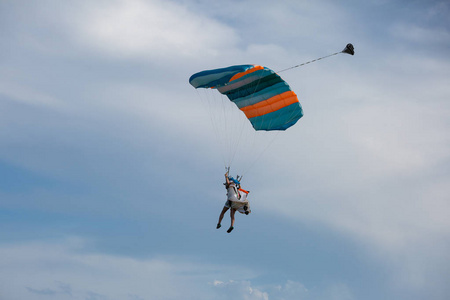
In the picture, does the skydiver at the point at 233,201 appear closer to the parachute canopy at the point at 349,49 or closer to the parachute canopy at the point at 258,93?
the parachute canopy at the point at 258,93

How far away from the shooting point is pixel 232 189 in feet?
83.7

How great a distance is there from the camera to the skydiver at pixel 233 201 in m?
25.5

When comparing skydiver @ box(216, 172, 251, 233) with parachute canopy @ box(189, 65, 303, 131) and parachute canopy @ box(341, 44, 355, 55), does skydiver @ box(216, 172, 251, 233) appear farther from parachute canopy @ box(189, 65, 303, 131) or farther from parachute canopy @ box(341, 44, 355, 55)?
parachute canopy @ box(341, 44, 355, 55)

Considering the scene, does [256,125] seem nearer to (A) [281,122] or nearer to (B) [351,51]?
(A) [281,122]

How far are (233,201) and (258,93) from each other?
5.66 m

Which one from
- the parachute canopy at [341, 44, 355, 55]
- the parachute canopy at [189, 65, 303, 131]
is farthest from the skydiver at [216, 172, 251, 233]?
the parachute canopy at [341, 44, 355, 55]

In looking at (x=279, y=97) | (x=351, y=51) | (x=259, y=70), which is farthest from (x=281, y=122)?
(x=351, y=51)

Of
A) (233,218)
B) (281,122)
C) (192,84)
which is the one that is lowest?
(233,218)

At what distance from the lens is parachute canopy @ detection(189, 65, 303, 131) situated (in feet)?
88.4

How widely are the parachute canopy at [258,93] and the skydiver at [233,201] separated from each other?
407cm

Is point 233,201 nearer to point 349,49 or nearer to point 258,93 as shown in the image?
point 258,93

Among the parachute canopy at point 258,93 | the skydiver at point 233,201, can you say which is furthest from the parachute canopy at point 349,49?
the skydiver at point 233,201

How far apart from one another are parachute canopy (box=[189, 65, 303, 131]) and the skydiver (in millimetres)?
4066

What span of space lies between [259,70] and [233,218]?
6.80 metres
